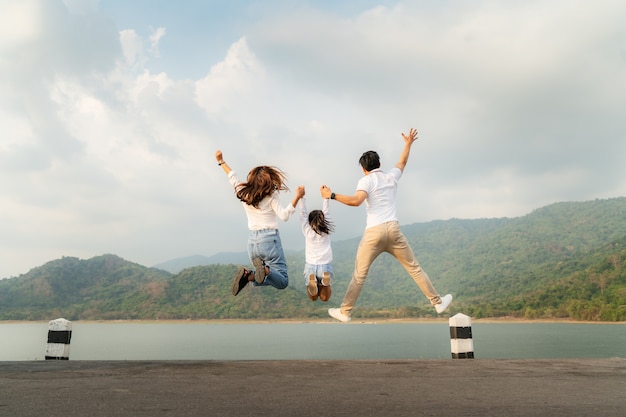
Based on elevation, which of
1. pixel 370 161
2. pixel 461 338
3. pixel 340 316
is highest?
pixel 370 161

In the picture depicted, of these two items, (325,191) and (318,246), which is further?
(318,246)

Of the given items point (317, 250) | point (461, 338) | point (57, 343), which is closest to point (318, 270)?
point (317, 250)

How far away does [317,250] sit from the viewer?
9.99m

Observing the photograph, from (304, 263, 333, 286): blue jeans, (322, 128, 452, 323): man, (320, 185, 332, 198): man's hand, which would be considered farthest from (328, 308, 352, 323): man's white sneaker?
(320, 185, 332, 198): man's hand

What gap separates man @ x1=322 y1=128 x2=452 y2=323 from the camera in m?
9.07

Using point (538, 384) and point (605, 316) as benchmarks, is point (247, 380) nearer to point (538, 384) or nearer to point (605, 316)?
point (538, 384)

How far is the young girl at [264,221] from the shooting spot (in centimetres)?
854

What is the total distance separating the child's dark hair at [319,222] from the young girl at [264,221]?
111 centimetres

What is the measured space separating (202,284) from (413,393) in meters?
197

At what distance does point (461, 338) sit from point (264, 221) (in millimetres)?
4485

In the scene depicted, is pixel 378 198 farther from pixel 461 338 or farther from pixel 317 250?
pixel 461 338

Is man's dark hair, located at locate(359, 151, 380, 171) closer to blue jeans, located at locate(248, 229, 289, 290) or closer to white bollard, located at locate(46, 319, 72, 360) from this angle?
blue jeans, located at locate(248, 229, 289, 290)

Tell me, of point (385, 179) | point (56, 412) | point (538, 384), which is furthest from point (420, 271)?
point (56, 412)

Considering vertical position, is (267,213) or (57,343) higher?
(267,213)
